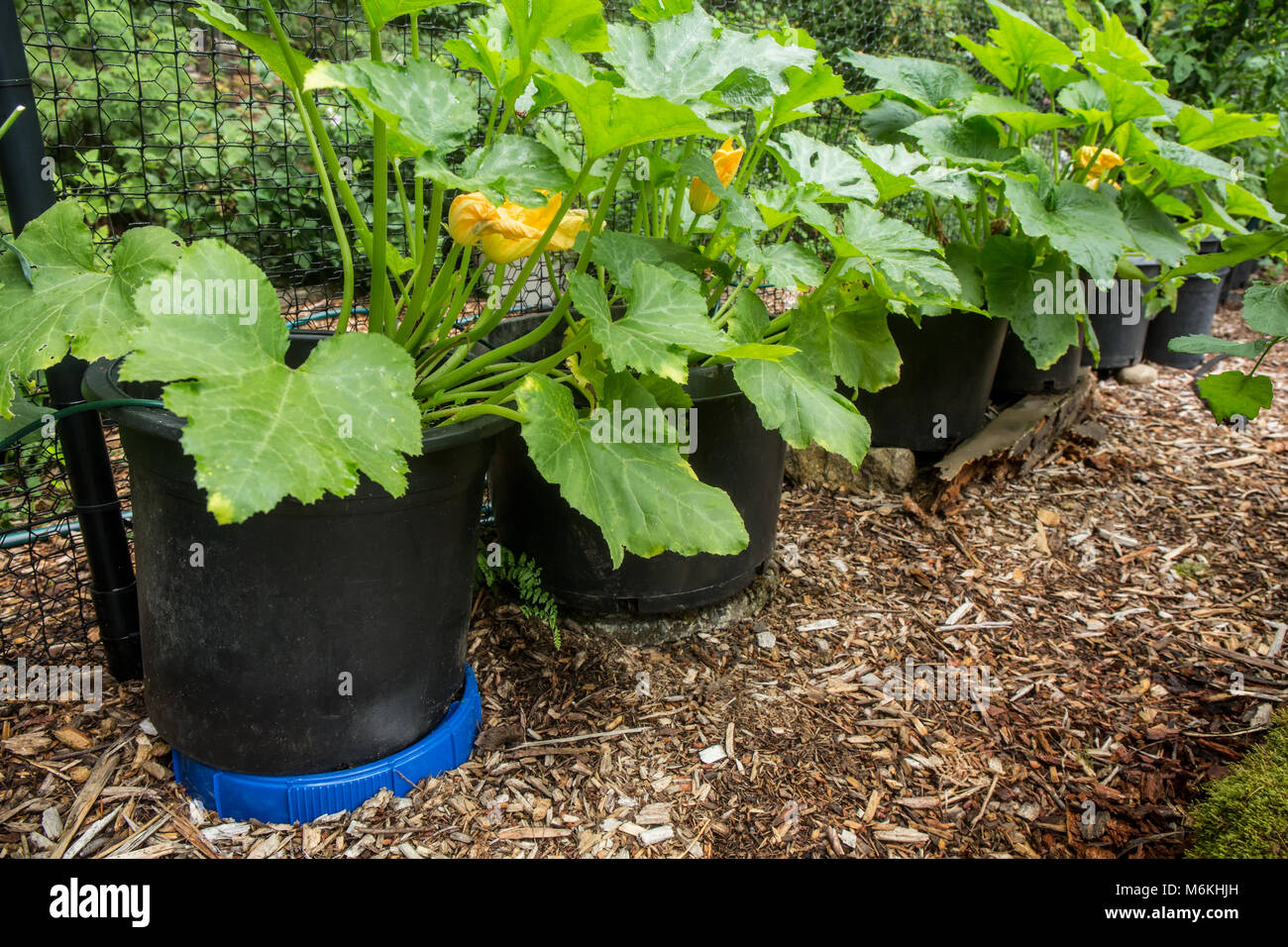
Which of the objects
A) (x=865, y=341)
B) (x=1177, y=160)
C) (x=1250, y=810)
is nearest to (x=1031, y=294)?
(x=1177, y=160)

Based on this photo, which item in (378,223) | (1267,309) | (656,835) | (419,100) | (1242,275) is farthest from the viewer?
(1242,275)

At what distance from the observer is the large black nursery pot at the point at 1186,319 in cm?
376

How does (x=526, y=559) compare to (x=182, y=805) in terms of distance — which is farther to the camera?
(x=526, y=559)

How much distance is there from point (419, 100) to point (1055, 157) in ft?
6.40

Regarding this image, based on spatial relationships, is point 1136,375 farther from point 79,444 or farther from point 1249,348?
point 79,444

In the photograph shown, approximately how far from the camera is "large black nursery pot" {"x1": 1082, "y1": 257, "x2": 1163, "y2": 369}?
3.26 metres

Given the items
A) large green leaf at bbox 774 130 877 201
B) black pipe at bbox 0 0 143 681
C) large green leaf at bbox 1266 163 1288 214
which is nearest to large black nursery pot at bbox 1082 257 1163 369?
large green leaf at bbox 1266 163 1288 214

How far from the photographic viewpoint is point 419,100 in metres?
1.01

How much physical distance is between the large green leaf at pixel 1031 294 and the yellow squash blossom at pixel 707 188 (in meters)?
1.02

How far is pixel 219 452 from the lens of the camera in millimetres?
833

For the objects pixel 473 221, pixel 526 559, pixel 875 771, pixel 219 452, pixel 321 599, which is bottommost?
pixel 875 771

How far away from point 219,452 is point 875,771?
46.7 inches

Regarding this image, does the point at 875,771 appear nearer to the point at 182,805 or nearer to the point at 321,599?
the point at 321,599
